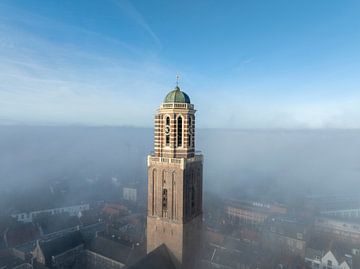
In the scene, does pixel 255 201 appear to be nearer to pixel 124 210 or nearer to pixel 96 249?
pixel 124 210

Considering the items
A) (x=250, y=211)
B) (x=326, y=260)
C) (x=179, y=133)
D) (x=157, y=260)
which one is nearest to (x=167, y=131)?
(x=179, y=133)

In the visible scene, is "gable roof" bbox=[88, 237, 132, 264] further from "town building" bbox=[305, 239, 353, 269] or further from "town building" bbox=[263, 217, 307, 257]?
"town building" bbox=[305, 239, 353, 269]

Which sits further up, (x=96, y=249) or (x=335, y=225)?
(x=96, y=249)

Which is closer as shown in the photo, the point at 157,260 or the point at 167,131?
the point at 157,260

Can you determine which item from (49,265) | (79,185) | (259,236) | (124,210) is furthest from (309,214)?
(79,185)

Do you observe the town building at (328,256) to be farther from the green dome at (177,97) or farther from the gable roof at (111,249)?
the green dome at (177,97)

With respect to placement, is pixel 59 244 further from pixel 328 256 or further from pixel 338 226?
pixel 338 226
